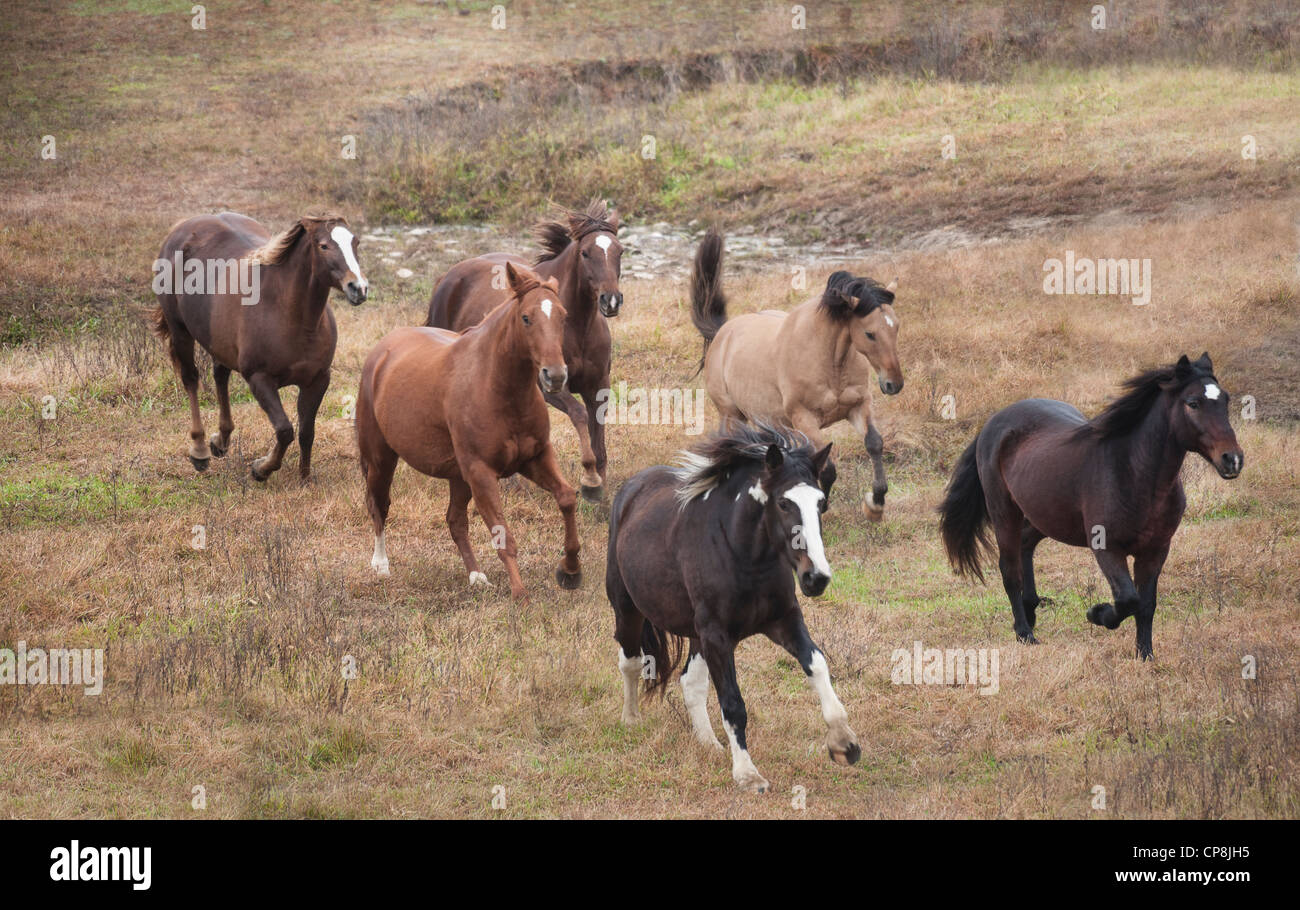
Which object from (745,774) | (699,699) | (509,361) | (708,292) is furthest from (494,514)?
(708,292)

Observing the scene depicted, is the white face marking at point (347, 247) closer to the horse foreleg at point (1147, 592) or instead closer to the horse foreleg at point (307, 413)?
the horse foreleg at point (307, 413)

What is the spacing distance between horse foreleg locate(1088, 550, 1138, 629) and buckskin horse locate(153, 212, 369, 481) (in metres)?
5.95

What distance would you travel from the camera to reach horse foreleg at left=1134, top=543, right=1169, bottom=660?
296 inches

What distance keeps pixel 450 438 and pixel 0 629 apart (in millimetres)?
3088

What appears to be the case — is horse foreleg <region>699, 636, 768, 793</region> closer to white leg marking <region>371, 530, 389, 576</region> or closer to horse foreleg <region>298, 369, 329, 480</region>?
white leg marking <region>371, 530, 389, 576</region>

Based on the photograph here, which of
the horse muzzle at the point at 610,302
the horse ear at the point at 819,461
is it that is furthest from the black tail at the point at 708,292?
the horse ear at the point at 819,461

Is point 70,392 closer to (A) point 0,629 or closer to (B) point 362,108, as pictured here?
(A) point 0,629

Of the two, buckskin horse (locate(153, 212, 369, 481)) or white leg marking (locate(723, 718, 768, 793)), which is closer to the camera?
white leg marking (locate(723, 718, 768, 793))

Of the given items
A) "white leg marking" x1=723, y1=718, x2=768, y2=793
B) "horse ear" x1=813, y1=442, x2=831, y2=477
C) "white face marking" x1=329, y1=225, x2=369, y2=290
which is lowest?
"white leg marking" x1=723, y1=718, x2=768, y2=793

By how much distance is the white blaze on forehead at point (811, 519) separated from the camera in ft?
17.3

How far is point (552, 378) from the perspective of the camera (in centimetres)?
813

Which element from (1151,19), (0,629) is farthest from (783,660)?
(1151,19)

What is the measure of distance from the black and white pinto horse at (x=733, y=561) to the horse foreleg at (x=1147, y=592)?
2.58m

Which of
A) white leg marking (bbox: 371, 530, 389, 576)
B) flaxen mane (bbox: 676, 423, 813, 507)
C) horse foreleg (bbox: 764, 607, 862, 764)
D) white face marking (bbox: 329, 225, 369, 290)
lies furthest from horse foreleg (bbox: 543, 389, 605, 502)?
horse foreleg (bbox: 764, 607, 862, 764)
